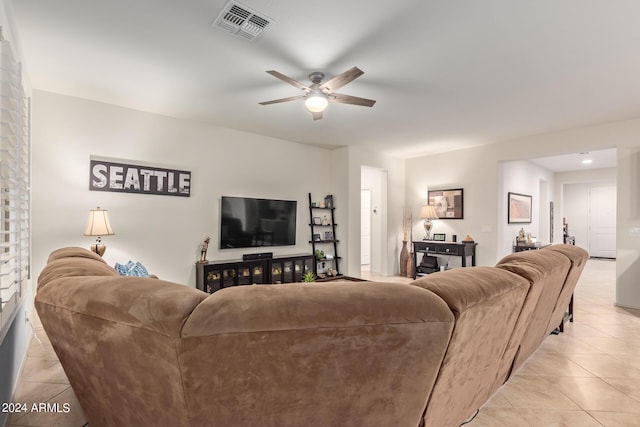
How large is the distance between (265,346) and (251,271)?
389cm

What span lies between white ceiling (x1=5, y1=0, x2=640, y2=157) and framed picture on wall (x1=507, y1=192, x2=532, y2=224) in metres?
2.07

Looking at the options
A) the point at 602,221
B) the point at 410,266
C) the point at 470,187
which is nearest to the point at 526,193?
the point at 470,187

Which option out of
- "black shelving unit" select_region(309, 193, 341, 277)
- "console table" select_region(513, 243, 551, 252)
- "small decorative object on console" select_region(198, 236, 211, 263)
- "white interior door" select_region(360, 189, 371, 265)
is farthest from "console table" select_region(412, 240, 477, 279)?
"small decorative object on console" select_region(198, 236, 211, 263)

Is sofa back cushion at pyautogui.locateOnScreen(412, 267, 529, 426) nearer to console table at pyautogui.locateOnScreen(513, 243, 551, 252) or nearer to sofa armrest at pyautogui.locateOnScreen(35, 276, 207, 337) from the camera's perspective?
sofa armrest at pyautogui.locateOnScreen(35, 276, 207, 337)

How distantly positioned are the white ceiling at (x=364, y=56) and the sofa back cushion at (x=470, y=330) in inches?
68.1

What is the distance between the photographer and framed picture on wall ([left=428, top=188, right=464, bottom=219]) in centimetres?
583

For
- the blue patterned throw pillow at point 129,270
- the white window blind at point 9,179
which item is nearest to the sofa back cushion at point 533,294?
the white window blind at point 9,179

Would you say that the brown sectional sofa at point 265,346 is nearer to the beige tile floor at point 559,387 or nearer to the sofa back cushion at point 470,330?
the sofa back cushion at point 470,330

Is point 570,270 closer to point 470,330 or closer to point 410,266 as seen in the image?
point 470,330

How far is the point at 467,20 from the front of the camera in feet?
7.03

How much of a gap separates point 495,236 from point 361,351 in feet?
17.3

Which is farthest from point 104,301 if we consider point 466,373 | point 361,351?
point 466,373

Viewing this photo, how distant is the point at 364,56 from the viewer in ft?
8.57

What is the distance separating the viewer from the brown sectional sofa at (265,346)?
87 cm
